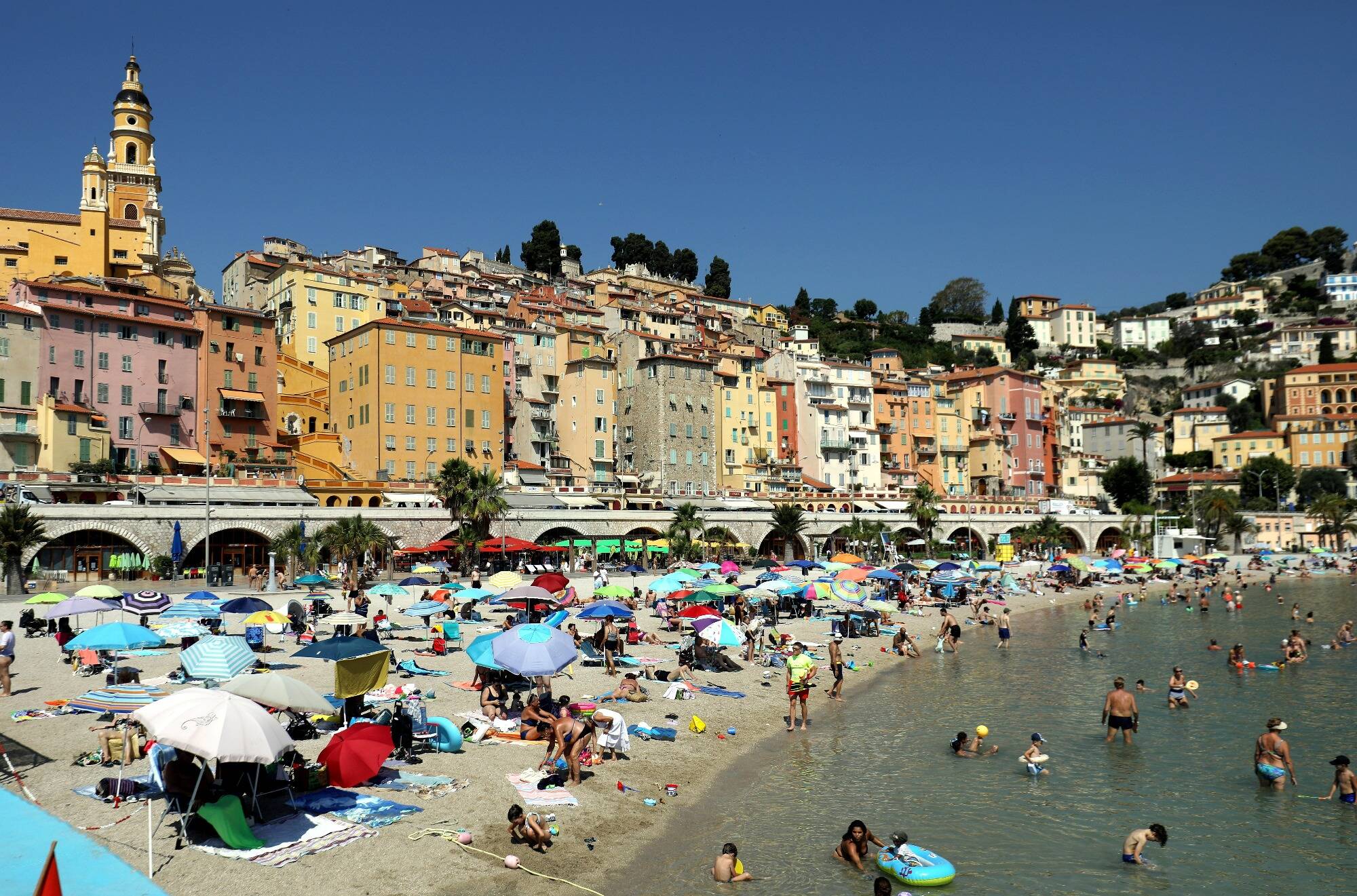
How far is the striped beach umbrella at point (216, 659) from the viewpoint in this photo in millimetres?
17156

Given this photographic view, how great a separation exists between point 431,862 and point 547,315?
78554 mm

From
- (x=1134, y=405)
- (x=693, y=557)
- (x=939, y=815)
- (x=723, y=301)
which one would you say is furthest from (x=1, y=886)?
(x=1134, y=405)

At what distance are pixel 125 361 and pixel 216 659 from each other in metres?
45.4

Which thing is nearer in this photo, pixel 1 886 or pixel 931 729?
pixel 1 886

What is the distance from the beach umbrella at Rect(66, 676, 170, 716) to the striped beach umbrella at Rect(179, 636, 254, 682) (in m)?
0.89

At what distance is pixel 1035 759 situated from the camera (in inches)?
728

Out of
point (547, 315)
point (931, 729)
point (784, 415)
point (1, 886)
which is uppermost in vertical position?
point (547, 315)

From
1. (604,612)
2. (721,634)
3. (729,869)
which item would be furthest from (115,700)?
(721,634)

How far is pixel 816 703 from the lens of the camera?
24.8 m

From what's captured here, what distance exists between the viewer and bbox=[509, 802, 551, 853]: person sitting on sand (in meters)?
12.9

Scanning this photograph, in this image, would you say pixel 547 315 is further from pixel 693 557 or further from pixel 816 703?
pixel 816 703

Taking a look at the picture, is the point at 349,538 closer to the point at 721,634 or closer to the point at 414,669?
the point at 414,669

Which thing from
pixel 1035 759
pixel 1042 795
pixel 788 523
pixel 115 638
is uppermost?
pixel 788 523

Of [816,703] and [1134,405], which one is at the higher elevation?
[1134,405]
